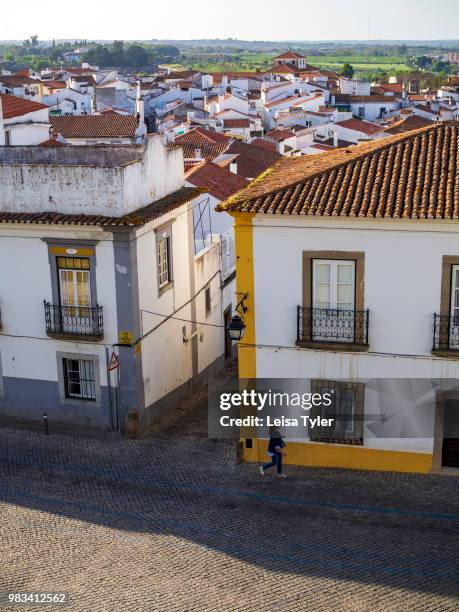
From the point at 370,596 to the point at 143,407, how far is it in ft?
27.1

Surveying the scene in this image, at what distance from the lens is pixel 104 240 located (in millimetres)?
18719

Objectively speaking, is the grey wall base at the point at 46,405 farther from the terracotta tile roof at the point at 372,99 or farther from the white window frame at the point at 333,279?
the terracotta tile roof at the point at 372,99

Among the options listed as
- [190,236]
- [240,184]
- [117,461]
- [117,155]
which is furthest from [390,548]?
[240,184]

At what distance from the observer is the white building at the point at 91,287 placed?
18812 mm

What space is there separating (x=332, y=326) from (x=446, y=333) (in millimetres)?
2215

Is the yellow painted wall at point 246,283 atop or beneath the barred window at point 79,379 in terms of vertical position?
atop

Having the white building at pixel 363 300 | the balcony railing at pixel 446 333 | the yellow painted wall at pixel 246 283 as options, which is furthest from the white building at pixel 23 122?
the balcony railing at pixel 446 333

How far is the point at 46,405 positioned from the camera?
20438 mm

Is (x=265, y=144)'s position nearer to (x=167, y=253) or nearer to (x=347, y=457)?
(x=167, y=253)

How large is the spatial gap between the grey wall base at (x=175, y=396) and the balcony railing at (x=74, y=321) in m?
2.35

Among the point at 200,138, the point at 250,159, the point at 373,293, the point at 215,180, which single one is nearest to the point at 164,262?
the point at 373,293

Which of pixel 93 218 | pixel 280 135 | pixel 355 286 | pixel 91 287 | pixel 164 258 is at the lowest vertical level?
pixel 280 135

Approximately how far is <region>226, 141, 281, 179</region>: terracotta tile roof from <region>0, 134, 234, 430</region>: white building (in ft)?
62.6

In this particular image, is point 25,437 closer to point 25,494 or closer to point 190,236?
point 25,494
